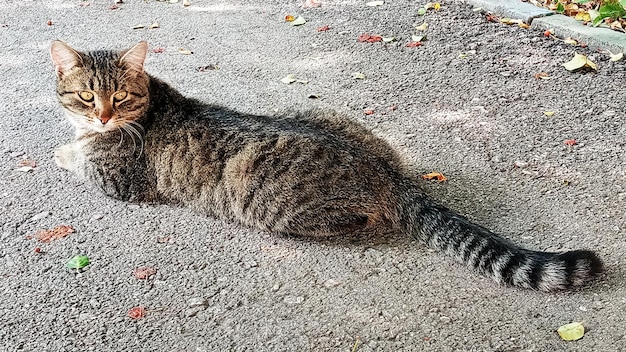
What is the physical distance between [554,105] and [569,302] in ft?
7.14

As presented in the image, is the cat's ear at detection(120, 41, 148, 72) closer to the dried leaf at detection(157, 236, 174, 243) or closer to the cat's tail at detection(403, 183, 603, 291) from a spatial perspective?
the dried leaf at detection(157, 236, 174, 243)

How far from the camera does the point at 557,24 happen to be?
19.4ft

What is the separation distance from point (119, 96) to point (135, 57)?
0.24m

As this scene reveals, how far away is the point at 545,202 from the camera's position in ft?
12.1

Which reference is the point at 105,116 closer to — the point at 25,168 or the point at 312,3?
the point at 25,168

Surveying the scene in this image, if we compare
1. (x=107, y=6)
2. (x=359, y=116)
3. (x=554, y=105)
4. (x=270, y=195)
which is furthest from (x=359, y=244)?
(x=107, y=6)

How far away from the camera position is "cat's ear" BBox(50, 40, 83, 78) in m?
3.69

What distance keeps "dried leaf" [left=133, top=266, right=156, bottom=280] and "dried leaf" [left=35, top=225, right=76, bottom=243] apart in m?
0.56

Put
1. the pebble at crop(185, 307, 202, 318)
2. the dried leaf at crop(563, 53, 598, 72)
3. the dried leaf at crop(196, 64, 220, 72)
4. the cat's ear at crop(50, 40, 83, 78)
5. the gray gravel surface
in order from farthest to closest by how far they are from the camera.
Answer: the dried leaf at crop(196, 64, 220, 72), the dried leaf at crop(563, 53, 598, 72), the cat's ear at crop(50, 40, 83, 78), the pebble at crop(185, 307, 202, 318), the gray gravel surface

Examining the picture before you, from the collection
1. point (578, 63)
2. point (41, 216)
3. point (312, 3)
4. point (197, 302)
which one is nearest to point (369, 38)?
point (312, 3)

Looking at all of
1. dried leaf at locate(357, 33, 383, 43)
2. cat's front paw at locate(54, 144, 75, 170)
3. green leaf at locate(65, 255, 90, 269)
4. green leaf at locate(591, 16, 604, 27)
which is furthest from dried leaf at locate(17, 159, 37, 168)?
green leaf at locate(591, 16, 604, 27)

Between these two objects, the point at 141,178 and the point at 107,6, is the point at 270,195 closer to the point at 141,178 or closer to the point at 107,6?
the point at 141,178

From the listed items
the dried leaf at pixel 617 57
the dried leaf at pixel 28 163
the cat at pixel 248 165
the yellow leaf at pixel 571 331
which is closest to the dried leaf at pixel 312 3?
the dried leaf at pixel 617 57

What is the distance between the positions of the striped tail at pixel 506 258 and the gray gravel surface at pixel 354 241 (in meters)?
0.06
